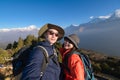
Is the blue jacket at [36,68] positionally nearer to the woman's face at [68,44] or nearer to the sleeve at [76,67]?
the sleeve at [76,67]

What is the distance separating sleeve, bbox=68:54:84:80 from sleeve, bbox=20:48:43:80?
77 cm

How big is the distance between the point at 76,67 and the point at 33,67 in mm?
861

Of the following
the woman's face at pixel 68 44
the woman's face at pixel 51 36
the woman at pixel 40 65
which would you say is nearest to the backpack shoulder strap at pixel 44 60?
the woman at pixel 40 65

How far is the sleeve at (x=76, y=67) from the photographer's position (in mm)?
3090

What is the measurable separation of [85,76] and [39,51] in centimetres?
117

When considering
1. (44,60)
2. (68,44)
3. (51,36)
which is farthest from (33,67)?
(68,44)

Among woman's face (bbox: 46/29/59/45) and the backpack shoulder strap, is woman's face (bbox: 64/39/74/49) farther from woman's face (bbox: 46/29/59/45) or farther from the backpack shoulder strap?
the backpack shoulder strap

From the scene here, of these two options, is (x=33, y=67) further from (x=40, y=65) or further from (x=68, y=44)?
(x=68, y=44)

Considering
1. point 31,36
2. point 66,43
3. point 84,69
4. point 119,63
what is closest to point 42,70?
point 84,69

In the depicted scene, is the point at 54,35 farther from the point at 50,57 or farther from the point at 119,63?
the point at 119,63

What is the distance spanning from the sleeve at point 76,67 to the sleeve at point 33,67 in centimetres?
77

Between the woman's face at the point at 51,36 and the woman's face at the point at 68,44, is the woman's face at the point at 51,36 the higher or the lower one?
the higher one

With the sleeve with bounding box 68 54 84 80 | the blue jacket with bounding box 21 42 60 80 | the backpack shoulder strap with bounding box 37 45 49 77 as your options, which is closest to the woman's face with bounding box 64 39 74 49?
the sleeve with bounding box 68 54 84 80

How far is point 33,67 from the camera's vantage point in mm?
2465
